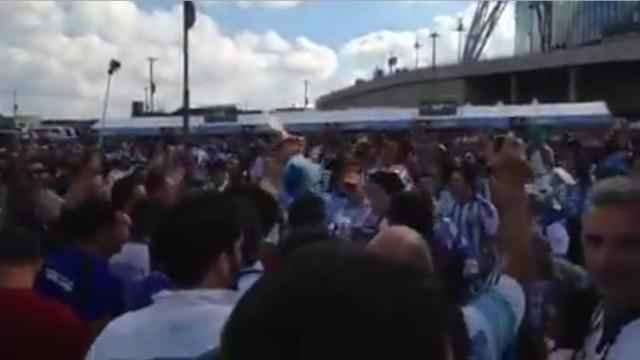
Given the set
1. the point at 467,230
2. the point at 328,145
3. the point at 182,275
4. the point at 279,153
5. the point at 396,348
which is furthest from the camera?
the point at 328,145

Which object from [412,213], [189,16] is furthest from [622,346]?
[189,16]

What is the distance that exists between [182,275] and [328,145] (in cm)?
1831

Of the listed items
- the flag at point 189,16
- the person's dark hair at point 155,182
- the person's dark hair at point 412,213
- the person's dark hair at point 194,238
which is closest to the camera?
the person's dark hair at point 194,238

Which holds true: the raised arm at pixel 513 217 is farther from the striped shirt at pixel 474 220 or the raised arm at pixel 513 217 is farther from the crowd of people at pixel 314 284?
the striped shirt at pixel 474 220

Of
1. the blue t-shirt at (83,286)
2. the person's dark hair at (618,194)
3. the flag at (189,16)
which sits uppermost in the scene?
the flag at (189,16)

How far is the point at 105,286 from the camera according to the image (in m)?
5.43

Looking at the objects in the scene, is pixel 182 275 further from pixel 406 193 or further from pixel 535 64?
pixel 535 64

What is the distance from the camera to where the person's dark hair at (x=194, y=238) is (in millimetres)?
3723

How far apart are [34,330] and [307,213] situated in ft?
8.17

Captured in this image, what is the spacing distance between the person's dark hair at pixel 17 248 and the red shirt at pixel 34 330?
0.33 metres

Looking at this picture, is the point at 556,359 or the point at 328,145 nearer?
the point at 556,359

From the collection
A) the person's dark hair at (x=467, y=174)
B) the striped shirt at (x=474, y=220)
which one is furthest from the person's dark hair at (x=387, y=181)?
the person's dark hair at (x=467, y=174)

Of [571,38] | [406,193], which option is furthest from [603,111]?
[571,38]

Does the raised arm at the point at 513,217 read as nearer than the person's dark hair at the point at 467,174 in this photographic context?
Yes
